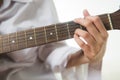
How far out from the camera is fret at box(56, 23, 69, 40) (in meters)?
0.72

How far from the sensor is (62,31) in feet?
2.38

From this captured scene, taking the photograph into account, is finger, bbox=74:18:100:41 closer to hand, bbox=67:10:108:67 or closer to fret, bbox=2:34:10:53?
hand, bbox=67:10:108:67

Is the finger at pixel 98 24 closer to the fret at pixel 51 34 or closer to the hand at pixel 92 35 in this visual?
the hand at pixel 92 35

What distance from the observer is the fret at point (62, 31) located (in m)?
0.72

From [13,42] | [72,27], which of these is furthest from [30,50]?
[72,27]

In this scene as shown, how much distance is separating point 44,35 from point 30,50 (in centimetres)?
13

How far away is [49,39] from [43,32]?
1.2 inches

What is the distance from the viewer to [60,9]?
4.25ft

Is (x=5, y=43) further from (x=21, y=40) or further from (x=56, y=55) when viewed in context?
(x=56, y=55)

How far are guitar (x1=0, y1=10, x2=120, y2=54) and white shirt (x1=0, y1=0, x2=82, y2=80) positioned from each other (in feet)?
0.17

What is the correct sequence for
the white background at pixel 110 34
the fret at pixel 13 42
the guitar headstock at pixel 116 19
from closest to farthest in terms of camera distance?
the guitar headstock at pixel 116 19
the fret at pixel 13 42
the white background at pixel 110 34

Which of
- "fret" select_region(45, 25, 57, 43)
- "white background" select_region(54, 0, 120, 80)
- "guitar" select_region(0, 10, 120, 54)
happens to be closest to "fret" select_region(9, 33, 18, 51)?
"guitar" select_region(0, 10, 120, 54)

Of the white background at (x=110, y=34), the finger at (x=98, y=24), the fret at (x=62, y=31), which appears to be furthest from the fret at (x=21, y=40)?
→ the white background at (x=110, y=34)

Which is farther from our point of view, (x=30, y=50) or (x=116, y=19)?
(x=30, y=50)
